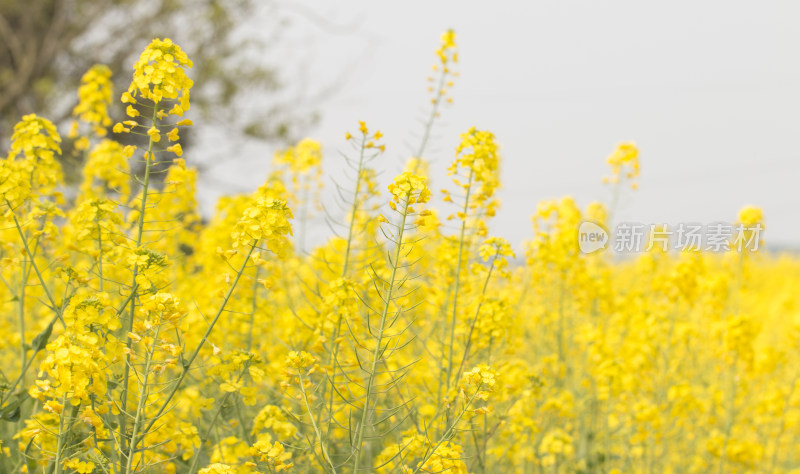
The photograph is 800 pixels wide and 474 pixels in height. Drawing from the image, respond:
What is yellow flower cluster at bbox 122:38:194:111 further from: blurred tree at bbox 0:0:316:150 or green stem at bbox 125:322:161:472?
blurred tree at bbox 0:0:316:150

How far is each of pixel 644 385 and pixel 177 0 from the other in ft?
37.4

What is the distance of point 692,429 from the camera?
542 cm

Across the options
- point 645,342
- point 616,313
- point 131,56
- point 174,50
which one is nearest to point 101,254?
point 174,50

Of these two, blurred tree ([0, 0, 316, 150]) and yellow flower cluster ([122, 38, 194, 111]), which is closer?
yellow flower cluster ([122, 38, 194, 111])

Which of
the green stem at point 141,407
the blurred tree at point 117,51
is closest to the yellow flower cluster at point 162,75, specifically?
the green stem at point 141,407

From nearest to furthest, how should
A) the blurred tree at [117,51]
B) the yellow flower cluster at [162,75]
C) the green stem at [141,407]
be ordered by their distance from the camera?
the green stem at [141,407] < the yellow flower cluster at [162,75] < the blurred tree at [117,51]

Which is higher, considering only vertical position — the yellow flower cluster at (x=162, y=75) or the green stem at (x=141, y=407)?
the yellow flower cluster at (x=162, y=75)

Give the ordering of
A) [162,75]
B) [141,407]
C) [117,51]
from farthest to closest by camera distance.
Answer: [117,51], [162,75], [141,407]

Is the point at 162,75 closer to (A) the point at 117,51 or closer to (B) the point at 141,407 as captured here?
(B) the point at 141,407

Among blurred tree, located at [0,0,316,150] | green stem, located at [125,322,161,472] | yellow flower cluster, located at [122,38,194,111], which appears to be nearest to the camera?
green stem, located at [125,322,161,472]

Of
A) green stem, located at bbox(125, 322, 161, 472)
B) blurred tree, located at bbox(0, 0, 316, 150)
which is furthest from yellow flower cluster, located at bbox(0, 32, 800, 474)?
blurred tree, located at bbox(0, 0, 316, 150)

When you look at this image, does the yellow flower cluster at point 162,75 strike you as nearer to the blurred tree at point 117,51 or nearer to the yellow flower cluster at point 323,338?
the yellow flower cluster at point 323,338

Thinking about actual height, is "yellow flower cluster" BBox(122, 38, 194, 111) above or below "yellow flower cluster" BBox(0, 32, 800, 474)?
above

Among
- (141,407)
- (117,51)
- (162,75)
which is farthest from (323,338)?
(117,51)
